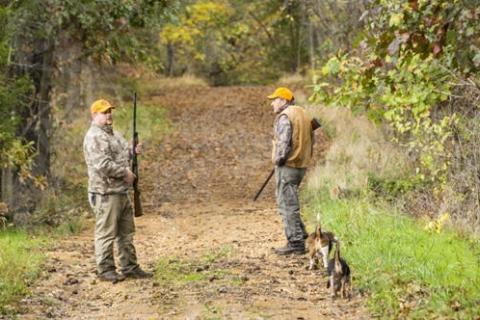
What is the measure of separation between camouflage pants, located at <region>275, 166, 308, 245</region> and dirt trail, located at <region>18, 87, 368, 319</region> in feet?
1.24

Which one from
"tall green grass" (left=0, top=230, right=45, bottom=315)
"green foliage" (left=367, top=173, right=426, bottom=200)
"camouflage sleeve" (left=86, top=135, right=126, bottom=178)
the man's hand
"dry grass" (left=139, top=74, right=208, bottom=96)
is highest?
"dry grass" (left=139, top=74, right=208, bottom=96)

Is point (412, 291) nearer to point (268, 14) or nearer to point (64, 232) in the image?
point (64, 232)

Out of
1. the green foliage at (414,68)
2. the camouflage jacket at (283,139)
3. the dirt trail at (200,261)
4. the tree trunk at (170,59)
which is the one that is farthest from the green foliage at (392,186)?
the tree trunk at (170,59)

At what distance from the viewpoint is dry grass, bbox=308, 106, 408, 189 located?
51.6 ft

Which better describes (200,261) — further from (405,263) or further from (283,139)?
(405,263)

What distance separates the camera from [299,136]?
1139 centimetres

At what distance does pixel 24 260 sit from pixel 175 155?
1209 centimetres

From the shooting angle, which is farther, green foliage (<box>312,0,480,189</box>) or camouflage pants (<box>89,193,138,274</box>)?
camouflage pants (<box>89,193,138,274</box>)

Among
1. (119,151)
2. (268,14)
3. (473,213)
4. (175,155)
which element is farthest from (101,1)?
(268,14)

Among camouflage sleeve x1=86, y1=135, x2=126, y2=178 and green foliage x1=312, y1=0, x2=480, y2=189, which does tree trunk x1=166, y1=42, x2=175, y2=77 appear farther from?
camouflage sleeve x1=86, y1=135, x2=126, y2=178

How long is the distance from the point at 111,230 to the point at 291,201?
2.48 meters

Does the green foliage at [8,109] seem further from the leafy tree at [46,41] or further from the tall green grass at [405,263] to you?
the tall green grass at [405,263]

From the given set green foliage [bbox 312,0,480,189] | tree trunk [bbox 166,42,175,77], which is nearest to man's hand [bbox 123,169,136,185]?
green foliage [bbox 312,0,480,189]

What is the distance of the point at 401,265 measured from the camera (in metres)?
9.41
